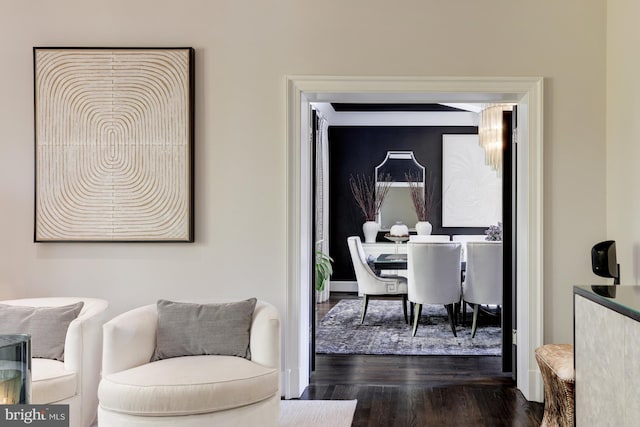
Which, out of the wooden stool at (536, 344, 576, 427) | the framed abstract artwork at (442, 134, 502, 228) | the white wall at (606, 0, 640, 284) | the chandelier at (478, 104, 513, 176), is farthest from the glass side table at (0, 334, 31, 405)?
the framed abstract artwork at (442, 134, 502, 228)

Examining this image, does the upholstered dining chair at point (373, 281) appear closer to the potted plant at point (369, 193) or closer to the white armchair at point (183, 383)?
the potted plant at point (369, 193)

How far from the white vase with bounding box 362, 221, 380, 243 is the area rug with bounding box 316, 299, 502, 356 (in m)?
1.53

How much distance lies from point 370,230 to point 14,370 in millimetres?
6616

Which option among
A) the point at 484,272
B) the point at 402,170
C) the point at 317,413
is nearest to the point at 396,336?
the point at 484,272

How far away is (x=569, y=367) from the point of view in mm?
2516

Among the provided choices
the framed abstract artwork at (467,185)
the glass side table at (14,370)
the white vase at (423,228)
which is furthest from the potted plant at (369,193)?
the glass side table at (14,370)

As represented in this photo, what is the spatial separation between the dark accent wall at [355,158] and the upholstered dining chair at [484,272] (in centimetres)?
297

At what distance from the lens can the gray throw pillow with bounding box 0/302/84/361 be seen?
2.83 meters

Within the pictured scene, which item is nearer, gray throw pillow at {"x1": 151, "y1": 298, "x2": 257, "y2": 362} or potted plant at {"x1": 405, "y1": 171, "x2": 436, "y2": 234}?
gray throw pillow at {"x1": 151, "y1": 298, "x2": 257, "y2": 362}

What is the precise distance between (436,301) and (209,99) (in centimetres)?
290

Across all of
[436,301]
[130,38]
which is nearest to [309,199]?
[130,38]

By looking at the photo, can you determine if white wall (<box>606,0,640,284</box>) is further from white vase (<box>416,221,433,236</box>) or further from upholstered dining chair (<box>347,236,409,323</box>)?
white vase (<box>416,221,433,236</box>)

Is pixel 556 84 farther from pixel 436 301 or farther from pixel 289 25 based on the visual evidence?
pixel 436 301
